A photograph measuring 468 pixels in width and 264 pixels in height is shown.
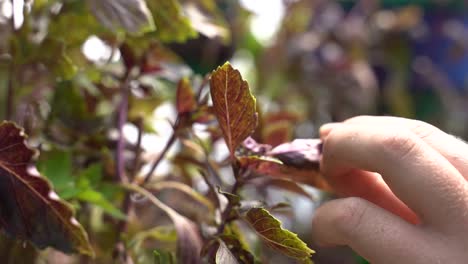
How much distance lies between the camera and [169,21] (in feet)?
2.23

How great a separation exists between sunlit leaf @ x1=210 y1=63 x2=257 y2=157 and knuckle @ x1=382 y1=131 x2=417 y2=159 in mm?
106

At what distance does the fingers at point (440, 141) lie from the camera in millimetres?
522

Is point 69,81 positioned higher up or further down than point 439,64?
higher up

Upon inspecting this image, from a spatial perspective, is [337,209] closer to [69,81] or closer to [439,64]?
[69,81]

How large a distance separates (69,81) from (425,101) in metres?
1.37

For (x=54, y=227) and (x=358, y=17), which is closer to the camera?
(x=54, y=227)

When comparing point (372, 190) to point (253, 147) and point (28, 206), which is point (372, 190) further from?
point (28, 206)

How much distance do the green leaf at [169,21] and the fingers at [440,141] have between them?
229mm

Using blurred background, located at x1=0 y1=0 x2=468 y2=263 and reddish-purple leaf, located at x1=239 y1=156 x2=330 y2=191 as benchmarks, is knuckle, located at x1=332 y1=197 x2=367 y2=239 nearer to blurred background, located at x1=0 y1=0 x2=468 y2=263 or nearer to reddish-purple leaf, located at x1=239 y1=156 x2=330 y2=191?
reddish-purple leaf, located at x1=239 y1=156 x2=330 y2=191

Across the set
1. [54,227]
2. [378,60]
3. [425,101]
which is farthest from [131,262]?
[425,101]

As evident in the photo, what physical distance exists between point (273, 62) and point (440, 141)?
2.75 ft

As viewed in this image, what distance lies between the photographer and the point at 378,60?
5.41 ft

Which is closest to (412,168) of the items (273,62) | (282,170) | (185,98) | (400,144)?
(400,144)

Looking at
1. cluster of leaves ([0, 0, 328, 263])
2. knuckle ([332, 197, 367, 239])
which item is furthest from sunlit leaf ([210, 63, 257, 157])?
knuckle ([332, 197, 367, 239])
